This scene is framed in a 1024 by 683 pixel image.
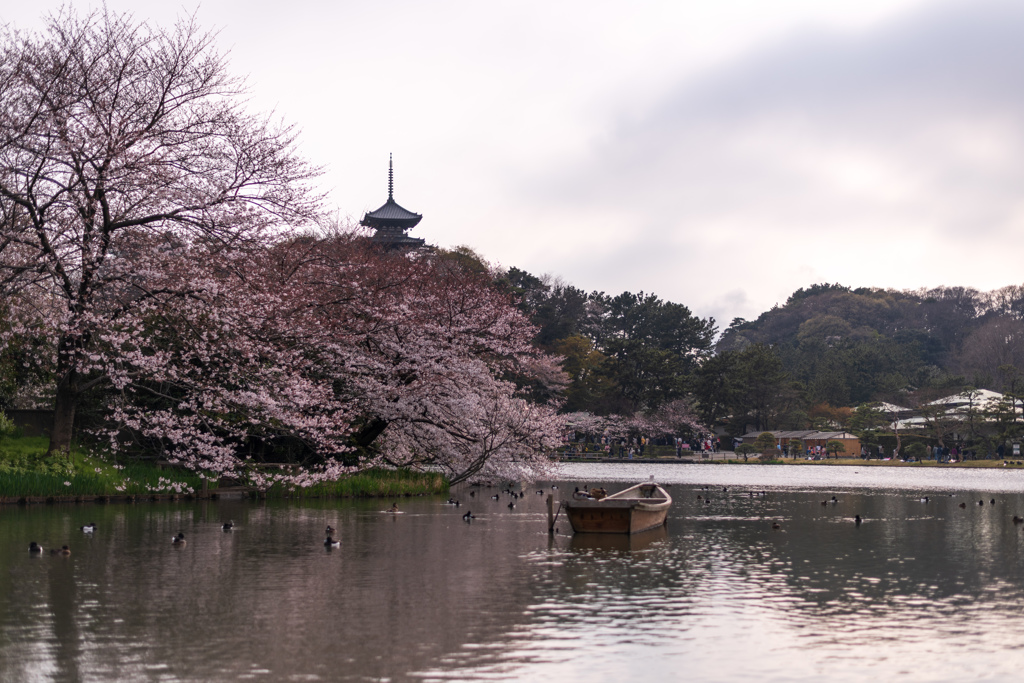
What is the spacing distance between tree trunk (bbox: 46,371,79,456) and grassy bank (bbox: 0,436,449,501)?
41 centimetres

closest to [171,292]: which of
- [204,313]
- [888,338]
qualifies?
[204,313]

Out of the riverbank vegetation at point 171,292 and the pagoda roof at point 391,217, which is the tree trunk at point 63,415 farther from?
the pagoda roof at point 391,217

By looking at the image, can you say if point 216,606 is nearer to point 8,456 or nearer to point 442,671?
point 442,671

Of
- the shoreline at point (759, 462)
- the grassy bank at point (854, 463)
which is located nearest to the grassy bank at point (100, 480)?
the shoreline at point (759, 462)

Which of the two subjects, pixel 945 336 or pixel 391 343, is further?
pixel 945 336

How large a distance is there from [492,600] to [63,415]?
21.5 meters

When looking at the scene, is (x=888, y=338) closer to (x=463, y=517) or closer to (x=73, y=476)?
(x=463, y=517)

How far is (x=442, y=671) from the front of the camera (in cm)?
1219

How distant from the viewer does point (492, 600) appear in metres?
17.3

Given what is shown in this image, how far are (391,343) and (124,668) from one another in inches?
1078

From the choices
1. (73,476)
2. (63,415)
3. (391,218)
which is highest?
(391,218)

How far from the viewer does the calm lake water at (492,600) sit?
41.7ft

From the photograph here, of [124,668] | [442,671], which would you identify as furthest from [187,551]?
[442,671]

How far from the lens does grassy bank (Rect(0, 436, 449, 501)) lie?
104 ft
